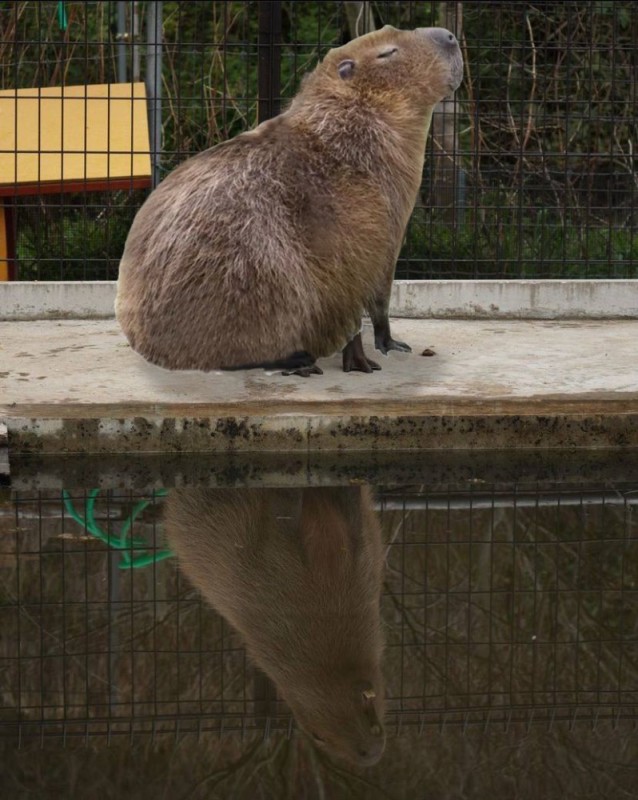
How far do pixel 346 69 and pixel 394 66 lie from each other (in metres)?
0.19

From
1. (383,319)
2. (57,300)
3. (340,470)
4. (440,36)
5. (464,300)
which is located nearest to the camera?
(340,470)

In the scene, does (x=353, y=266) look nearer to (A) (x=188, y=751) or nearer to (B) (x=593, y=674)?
(B) (x=593, y=674)

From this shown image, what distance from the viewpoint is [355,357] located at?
6020mm

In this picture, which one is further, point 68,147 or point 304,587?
point 68,147

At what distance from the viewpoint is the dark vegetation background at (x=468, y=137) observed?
762 centimetres

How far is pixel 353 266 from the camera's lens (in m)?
5.82

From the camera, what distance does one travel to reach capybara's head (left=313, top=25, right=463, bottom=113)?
19.5ft

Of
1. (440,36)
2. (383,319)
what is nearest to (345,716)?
(383,319)

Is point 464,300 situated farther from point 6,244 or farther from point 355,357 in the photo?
point 6,244

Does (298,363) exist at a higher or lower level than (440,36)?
lower

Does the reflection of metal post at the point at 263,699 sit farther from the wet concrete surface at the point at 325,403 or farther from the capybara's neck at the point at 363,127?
the capybara's neck at the point at 363,127

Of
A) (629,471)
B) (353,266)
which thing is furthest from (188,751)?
(353,266)

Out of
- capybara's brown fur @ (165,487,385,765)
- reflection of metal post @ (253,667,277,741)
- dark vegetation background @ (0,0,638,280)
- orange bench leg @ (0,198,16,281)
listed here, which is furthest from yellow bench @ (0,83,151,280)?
reflection of metal post @ (253,667,277,741)

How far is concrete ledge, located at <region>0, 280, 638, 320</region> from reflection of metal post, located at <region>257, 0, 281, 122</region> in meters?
1.06
